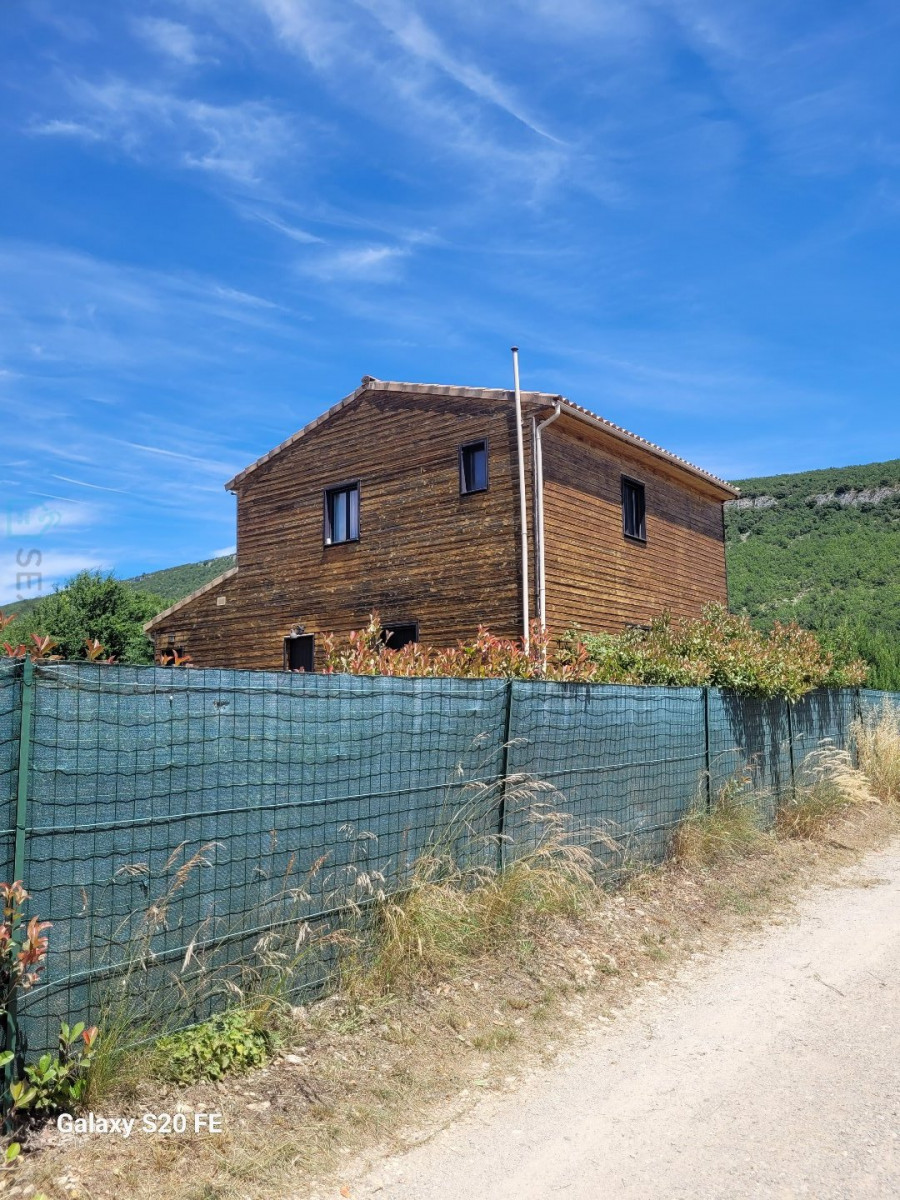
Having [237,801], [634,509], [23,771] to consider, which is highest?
[634,509]

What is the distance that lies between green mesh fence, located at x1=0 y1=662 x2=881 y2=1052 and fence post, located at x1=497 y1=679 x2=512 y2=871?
0.01 metres

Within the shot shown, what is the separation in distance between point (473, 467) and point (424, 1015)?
12.9m

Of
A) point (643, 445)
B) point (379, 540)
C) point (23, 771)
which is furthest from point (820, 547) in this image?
point (23, 771)

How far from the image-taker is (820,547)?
63.1 metres

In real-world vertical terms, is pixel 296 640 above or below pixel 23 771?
above

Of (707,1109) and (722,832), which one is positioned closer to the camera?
(707,1109)

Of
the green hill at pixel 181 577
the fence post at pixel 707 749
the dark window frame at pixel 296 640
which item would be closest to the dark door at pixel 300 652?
the dark window frame at pixel 296 640

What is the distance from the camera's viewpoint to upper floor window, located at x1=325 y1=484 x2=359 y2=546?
1850cm

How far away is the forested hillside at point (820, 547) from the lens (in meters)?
50.7

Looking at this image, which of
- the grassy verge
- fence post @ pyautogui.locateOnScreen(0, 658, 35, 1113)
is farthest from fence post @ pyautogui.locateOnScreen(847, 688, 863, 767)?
fence post @ pyautogui.locateOnScreen(0, 658, 35, 1113)

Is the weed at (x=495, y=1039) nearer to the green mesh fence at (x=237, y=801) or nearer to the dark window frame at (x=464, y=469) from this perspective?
the green mesh fence at (x=237, y=801)

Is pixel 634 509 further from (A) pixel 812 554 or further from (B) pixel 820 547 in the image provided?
(B) pixel 820 547

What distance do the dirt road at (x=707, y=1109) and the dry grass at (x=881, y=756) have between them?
7.44 m

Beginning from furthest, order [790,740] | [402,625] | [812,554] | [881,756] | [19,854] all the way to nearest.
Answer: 1. [812,554]
2. [402,625]
3. [881,756]
4. [790,740]
5. [19,854]
